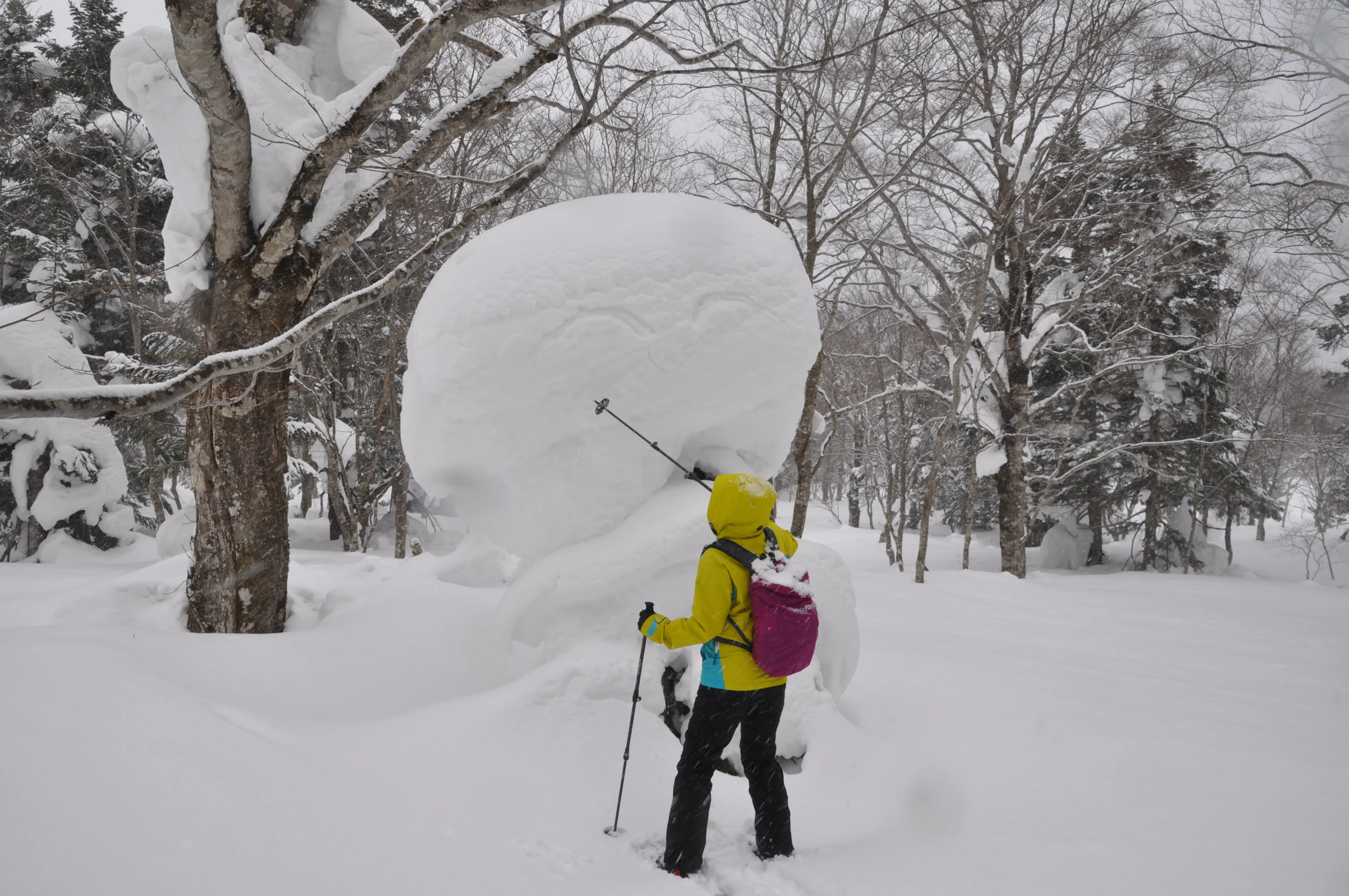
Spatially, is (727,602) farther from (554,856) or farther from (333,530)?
(333,530)

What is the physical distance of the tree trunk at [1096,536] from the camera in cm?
1683

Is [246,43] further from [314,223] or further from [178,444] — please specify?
[178,444]

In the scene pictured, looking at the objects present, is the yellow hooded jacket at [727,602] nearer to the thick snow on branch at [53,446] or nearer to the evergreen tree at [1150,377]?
the evergreen tree at [1150,377]

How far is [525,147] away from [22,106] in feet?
35.7

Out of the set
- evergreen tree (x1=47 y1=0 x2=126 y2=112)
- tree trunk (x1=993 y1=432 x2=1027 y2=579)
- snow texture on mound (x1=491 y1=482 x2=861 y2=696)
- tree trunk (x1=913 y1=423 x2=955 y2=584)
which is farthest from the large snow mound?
evergreen tree (x1=47 y1=0 x2=126 y2=112)

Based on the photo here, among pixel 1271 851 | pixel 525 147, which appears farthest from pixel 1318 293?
pixel 525 147

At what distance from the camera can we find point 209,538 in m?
4.29

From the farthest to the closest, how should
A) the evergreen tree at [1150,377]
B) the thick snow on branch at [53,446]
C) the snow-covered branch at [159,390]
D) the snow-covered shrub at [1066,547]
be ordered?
the snow-covered shrub at [1066,547]
the evergreen tree at [1150,377]
the thick snow on branch at [53,446]
the snow-covered branch at [159,390]

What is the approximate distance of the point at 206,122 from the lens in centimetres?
425

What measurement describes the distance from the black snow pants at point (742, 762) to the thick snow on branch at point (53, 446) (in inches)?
462

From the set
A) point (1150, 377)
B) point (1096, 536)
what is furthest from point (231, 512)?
point (1096, 536)

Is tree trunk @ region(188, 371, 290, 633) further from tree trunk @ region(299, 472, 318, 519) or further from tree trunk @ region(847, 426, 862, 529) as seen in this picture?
tree trunk @ region(847, 426, 862, 529)

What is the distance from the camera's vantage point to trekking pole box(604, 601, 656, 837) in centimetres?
276

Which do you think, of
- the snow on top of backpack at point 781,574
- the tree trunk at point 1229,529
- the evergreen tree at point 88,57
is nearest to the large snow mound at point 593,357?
the snow on top of backpack at point 781,574
